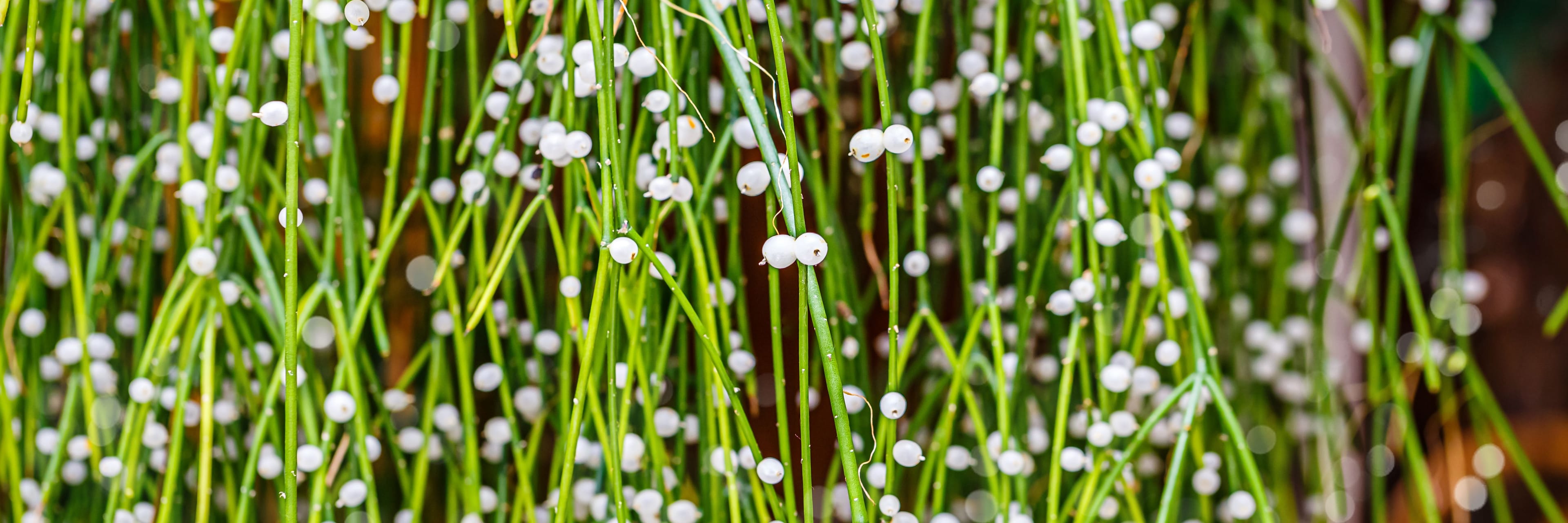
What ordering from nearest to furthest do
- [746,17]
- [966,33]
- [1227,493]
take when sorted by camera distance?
1. [746,17]
2. [966,33]
3. [1227,493]

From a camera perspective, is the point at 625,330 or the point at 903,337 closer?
the point at 625,330

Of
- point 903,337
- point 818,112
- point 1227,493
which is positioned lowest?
point 1227,493

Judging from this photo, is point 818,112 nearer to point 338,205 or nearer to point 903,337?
point 903,337

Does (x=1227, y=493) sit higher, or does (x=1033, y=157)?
(x=1033, y=157)

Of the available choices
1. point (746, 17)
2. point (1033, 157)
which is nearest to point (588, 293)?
point (746, 17)

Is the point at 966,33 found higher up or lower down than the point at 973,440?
higher up

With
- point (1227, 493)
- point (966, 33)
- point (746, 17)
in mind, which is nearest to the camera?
point (746, 17)

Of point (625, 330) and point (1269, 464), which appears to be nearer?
point (625, 330)

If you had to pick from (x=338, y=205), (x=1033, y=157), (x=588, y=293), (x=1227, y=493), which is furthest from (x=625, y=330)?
(x=1227, y=493)

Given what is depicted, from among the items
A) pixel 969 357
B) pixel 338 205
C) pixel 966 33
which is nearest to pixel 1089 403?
pixel 969 357

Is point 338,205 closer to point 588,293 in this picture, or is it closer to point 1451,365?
point 588,293
